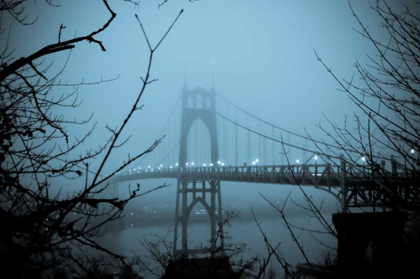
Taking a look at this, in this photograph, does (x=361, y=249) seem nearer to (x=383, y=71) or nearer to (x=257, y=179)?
(x=383, y=71)

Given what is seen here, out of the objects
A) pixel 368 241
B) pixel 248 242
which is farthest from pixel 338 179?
pixel 248 242

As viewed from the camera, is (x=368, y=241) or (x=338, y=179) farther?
(x=338, y=179)

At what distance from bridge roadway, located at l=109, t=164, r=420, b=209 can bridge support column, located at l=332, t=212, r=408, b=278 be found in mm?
168

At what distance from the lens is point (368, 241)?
7.82 feet

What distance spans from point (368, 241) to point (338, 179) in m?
5.35

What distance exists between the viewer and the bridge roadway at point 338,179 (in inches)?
91.8

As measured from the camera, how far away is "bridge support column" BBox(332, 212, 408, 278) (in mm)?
2055

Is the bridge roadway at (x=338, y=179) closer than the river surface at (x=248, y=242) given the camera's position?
Yes

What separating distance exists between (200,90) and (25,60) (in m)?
37.0

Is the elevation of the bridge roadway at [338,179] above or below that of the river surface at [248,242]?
above

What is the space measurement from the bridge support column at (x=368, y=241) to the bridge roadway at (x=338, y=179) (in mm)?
168

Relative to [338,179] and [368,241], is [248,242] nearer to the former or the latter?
[338,179]

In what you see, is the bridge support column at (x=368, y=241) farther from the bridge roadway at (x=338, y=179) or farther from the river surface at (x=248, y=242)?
the river surface at (x=248, y=242)

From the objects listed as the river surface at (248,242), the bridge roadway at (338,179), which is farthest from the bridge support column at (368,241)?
the river surface at (248,242)
